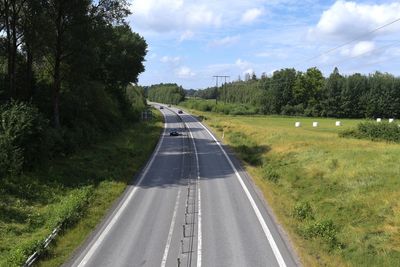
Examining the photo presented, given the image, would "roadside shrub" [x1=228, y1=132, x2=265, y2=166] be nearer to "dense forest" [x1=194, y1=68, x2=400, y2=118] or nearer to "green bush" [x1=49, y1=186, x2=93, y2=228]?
"green bush" [x1=49, y1=186, x2=93, y2=228]

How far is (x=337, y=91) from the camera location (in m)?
143

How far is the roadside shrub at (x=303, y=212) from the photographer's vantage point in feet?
76.6

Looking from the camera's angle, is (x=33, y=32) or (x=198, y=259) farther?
(x=33, y=32)

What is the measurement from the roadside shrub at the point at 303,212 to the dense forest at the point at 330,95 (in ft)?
398

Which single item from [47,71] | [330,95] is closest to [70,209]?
[47,71]

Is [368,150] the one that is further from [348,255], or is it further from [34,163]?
[34,163]

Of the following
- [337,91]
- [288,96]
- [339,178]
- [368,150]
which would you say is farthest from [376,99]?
[339,178]

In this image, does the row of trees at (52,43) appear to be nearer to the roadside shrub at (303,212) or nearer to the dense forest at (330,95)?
the roadside shrub at (303,212)

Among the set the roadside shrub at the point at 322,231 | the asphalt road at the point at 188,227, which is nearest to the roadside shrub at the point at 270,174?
the asphalt road at the point at 188,227

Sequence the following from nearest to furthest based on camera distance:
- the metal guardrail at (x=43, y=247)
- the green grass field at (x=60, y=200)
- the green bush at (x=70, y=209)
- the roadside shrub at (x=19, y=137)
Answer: the metal guardrail at (x=43, y=247)
the green grass field at (x=60, y=200)
the green bush at (x=70, y=209)
the roadside shrub at (x=19, y=137)

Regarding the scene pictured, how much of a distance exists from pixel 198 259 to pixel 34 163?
17.5m

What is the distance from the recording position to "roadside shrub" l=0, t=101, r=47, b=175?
26906 mm

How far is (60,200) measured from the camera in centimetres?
2486

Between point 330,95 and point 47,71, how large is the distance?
374 feet
